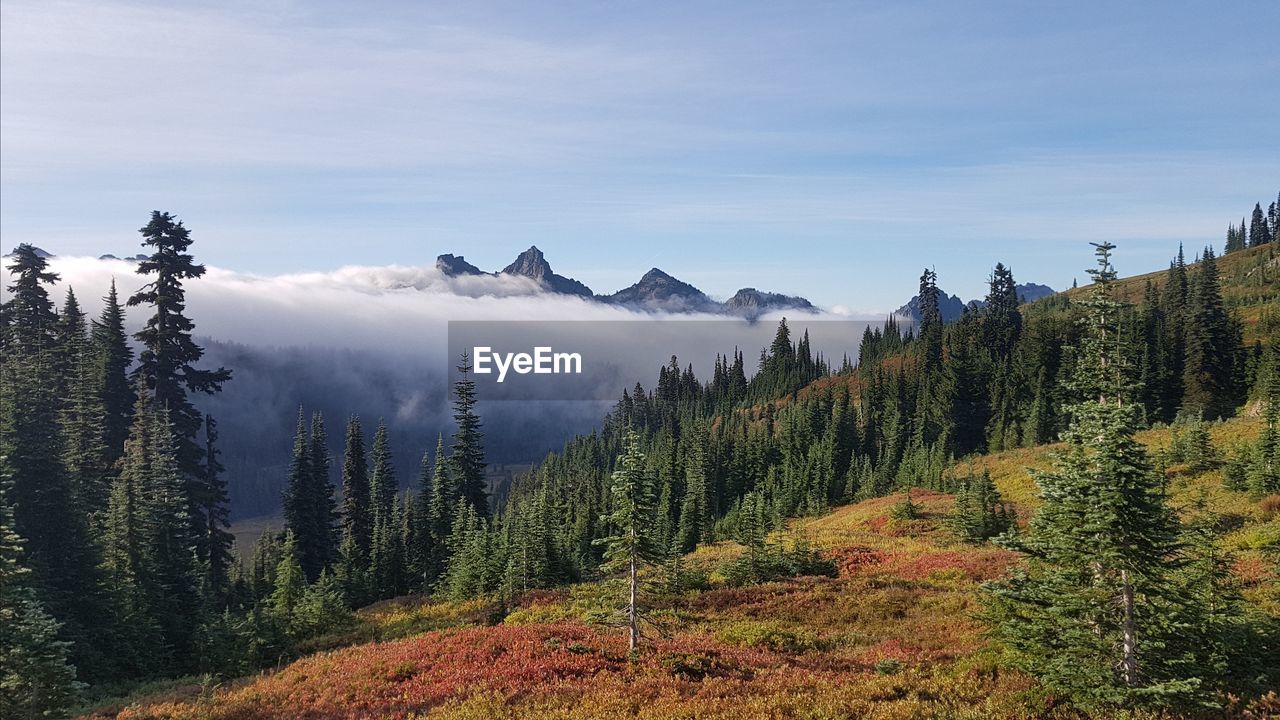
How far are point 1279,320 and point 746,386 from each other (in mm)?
117564

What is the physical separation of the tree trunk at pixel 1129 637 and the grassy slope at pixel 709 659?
1746 millimetres

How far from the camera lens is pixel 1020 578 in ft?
52.8

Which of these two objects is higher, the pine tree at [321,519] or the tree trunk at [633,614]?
the tree trunk at [633,614]

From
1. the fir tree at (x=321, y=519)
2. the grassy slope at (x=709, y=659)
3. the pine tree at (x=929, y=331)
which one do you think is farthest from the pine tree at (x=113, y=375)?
the pine tree at (x=929, y=331)

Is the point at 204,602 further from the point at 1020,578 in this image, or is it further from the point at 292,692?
the point at 1020,578

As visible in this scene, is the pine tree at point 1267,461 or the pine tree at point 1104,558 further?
the pine tree at point 1267,461

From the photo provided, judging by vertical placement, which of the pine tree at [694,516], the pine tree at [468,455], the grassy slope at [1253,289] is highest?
the grassy slope at [1253,289]

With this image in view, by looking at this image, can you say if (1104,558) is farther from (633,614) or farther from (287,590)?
(287,590)

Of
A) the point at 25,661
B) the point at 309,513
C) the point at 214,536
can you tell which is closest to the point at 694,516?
the point at 309,513

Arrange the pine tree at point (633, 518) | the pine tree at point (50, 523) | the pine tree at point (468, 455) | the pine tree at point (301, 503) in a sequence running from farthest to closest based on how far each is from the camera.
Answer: the pine tree at point (301, 503)
the pine tree at point (468, 455)
the pine tree at point (50, 523)
the pine tree at point (633, 518)

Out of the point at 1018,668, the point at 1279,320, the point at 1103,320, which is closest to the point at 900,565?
the point at 1018,668

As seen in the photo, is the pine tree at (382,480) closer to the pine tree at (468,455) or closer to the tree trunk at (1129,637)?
the pine tree at (468,455)

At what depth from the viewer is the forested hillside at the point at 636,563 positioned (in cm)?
1430

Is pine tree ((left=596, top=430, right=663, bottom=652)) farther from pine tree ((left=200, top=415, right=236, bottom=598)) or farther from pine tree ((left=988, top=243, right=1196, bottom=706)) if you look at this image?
pine tree ((left=200, top=415, right=236, bottom=598))
